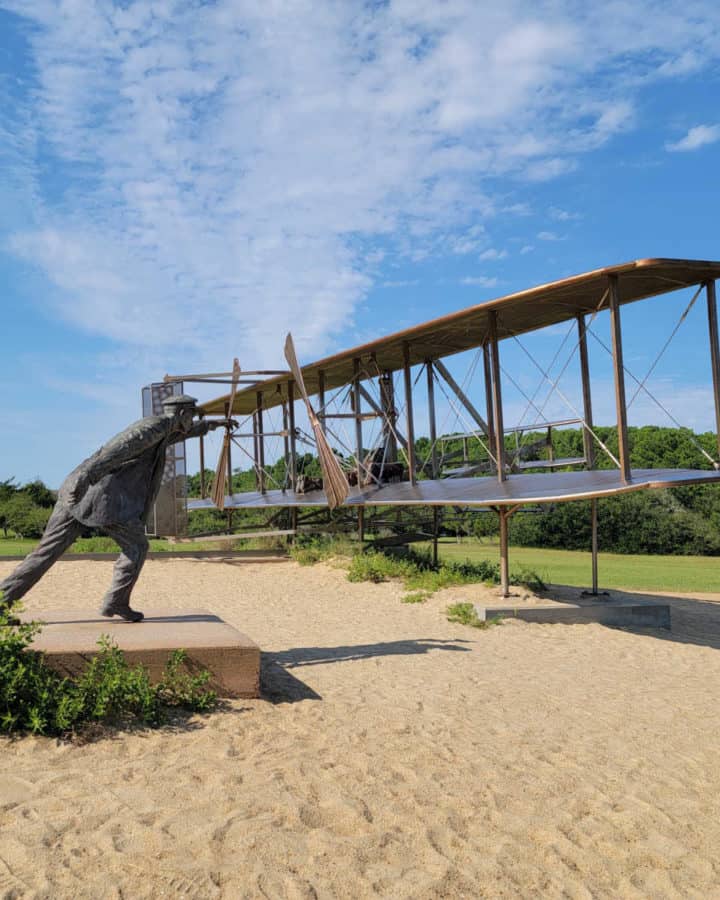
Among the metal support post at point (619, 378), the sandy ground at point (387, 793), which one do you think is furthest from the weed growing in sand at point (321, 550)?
the sandy ground at point (387, 793)

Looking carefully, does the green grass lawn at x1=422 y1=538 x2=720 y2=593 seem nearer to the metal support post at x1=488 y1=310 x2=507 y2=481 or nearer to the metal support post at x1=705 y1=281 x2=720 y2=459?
the metal support post at x1=488 y1=310 x2=507 y2=481

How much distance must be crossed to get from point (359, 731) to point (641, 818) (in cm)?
225

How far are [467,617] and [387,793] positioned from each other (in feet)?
25.8

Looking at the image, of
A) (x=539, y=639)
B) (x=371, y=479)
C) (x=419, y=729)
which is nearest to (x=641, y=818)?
(x=419, y=729)

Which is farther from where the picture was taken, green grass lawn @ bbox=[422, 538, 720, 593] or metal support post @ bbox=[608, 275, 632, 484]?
green grass lawn @ bbox=[422, 538, 720, 593]

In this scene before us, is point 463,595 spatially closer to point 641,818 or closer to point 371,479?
point 371,479

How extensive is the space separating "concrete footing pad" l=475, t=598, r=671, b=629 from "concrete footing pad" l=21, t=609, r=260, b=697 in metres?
6.55

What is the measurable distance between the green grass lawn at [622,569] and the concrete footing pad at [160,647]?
12.9 m

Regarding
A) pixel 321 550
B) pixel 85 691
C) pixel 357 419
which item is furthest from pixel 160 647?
pixel 357 419

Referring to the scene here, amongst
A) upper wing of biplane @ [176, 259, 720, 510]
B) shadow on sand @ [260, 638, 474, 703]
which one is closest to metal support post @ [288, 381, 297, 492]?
upper wing of biplane @ [176, 259, 720, 510]

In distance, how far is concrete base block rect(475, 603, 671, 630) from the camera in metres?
13.1

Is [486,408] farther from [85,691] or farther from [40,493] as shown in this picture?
[40,493]

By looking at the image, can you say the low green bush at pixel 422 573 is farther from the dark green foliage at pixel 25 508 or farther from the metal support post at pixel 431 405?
the dark green foliage at pixel 25 508

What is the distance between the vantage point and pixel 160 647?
6.70 meters
